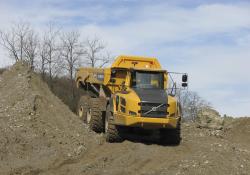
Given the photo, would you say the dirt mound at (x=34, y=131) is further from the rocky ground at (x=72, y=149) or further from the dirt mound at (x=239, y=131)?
the dirt mound at (x=239, y=131)

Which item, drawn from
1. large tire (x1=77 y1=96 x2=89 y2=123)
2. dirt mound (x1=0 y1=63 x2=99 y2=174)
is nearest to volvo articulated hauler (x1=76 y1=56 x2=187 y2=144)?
large tire (x1=77 y1=96 x2=89 y2=123)

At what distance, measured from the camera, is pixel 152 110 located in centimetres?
1466

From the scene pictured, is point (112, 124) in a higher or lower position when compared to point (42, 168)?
higher

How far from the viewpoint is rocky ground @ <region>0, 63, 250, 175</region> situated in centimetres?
1270

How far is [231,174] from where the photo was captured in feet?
39.1

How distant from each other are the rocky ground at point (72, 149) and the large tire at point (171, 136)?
0.31m

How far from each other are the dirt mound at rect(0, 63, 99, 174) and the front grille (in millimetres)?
2447

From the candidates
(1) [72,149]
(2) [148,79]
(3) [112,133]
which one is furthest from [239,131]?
(1) [72,149]

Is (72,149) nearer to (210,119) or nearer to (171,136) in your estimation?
(171,136)

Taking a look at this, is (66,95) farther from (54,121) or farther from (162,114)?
(162,114)

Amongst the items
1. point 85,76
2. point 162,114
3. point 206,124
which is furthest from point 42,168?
point 206,124

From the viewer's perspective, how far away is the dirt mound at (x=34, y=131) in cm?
1445

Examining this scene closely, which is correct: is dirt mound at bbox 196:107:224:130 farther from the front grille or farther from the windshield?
the front grille

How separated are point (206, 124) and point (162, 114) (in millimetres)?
10473
